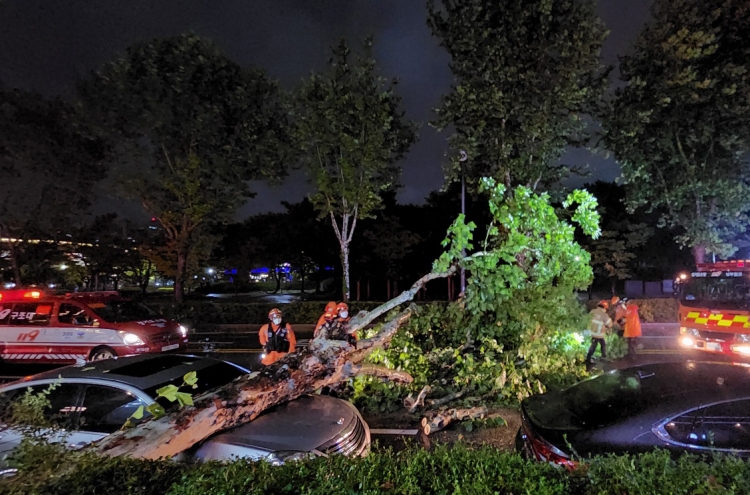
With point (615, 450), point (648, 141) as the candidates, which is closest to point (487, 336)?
point (615, 450)

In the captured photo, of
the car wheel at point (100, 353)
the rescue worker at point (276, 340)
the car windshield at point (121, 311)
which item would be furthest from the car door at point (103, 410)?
the car windshield at point (121, 311)

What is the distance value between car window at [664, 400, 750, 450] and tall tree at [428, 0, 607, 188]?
38.9ft

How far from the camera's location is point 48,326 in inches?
397

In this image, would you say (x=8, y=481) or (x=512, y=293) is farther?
(x=512, y=293)

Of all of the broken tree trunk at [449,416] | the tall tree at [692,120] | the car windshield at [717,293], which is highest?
the tall tree at [692,120]

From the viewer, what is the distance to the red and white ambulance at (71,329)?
9883mm

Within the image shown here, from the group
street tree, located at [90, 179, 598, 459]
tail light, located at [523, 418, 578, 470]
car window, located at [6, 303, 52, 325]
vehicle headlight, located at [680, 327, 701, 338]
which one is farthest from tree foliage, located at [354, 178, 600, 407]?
car window, located at [6, 303, 52, 325]

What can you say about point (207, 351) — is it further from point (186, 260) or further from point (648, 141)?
point (648, 141)

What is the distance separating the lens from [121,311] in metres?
10.5

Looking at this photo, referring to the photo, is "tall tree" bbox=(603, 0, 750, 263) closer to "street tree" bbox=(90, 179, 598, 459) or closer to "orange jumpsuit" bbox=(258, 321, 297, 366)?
"street tree" bbox=(90, 179, 598, 459)

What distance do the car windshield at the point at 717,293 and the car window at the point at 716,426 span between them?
7915 mm

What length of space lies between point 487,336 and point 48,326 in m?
9.08

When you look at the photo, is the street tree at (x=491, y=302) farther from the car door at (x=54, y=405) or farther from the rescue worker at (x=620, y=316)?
the rescue worker at (x=620, y=316)

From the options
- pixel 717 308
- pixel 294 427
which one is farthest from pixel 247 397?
pixel 717 308
